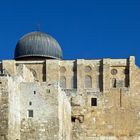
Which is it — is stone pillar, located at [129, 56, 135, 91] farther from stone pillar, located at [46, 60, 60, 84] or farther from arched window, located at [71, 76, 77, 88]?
stone pillar, located at [46, 60, 60, 84]

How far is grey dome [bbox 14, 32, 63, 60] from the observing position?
85125 mm

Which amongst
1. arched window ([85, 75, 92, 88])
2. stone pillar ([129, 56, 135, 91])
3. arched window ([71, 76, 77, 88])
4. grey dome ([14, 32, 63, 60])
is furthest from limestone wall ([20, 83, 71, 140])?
grey dome ([14, 32, 63, 60])

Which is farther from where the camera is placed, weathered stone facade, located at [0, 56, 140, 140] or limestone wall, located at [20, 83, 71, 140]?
weathered stone facade, located at [0, 56, 140, 140]

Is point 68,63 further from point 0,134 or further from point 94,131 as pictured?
point 0,134

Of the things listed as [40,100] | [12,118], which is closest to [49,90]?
[40,100]

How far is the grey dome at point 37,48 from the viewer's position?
279 feet

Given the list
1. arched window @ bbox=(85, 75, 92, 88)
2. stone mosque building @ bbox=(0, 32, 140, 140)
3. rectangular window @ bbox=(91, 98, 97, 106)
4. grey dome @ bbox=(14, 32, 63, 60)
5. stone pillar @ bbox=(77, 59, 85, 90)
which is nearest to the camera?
stone mosque building @ bbox=(0, 32, 140, 140)

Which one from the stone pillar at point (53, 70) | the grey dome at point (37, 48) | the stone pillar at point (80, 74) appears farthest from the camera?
the grey dome at point (37, 48)

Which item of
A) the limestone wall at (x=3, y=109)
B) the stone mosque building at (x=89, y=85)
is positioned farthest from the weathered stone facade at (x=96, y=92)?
the limestone wall at (x=3, y=109)

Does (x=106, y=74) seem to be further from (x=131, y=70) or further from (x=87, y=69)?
(x=131, y=70)

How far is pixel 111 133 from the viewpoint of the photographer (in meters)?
81.1

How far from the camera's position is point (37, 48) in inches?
3361

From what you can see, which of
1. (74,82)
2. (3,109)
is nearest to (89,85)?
(74,82)

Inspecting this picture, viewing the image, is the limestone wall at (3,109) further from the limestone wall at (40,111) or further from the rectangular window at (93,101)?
the rectangular window at (93,101)
